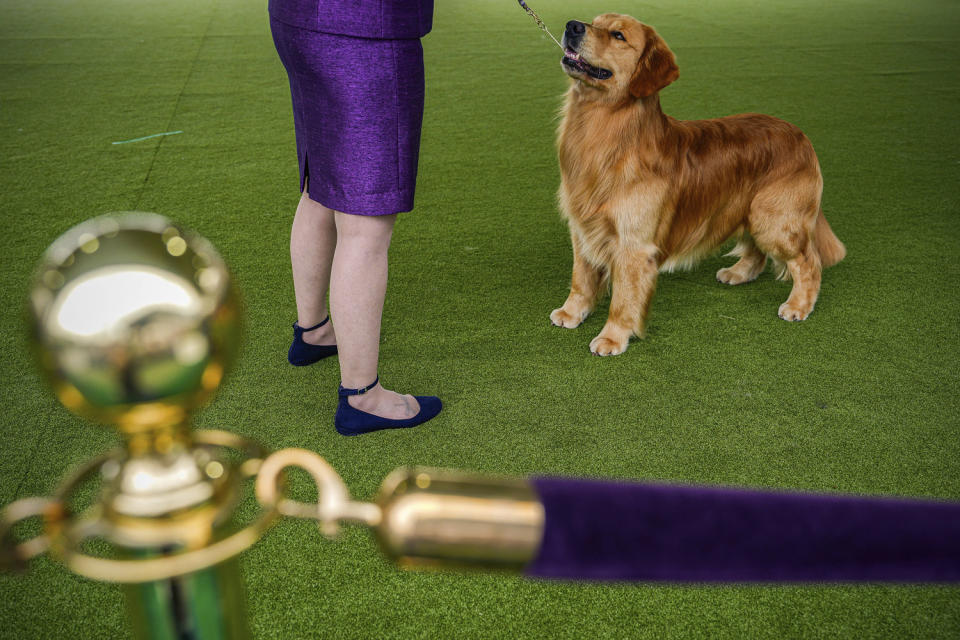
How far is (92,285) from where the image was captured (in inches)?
14.1

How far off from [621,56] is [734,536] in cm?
198

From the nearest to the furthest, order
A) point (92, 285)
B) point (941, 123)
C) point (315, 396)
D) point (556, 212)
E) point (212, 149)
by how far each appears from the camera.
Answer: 1. point (92, 285)
2. point (315, 396)
3. point (556, 212)
4. point (212, 149)
5. point (941, 123)

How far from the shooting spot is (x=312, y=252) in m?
2.02

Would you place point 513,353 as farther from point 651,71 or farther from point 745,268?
point 745,268

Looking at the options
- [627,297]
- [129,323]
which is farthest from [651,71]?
[129,323]

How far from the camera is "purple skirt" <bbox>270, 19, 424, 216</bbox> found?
160 cm

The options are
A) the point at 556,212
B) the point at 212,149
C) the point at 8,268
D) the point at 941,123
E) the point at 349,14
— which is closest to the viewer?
the point at 349,14

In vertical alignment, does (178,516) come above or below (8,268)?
above

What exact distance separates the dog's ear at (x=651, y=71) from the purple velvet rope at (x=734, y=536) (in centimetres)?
190

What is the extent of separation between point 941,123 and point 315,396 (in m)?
4.38

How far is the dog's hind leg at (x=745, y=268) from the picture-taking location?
2.82 metres

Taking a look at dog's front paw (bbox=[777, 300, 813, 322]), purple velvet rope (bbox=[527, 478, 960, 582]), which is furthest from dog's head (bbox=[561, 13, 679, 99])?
purple velvet rope (bbox=[527, 478, 960, 582])

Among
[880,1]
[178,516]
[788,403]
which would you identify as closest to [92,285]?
[178,516]

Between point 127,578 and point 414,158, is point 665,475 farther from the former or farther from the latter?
point 127,578
